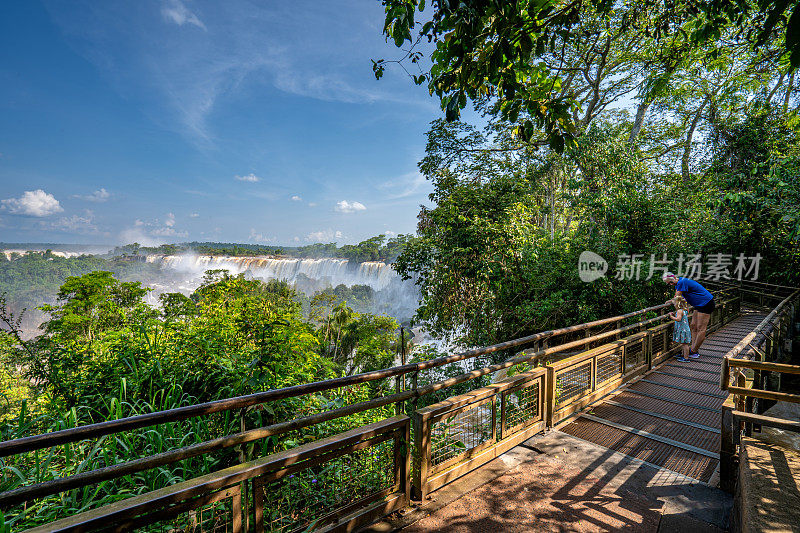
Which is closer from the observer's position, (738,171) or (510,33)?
(510,33)

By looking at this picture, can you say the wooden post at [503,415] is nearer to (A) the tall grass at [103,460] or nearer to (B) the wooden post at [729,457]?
(B) the wooden post at [729,457]

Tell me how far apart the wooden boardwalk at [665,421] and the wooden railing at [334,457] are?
30cm

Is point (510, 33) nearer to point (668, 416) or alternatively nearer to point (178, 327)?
point (668, 416)

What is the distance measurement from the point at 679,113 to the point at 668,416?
18825 millimetres

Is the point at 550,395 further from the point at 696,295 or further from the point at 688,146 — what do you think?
the point at 688,146

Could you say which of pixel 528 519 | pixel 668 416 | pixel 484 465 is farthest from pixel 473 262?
pixel 528 519

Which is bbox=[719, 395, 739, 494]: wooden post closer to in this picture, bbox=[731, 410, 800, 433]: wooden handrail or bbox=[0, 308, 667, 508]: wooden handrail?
bbox=[731, 410, 800, 433]: wooden handrail

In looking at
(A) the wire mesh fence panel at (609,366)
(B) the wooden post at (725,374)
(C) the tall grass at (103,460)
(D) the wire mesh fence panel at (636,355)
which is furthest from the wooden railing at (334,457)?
(D) the wire mesh fence panel at (636,355)

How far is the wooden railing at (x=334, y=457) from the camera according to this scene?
1451 mm

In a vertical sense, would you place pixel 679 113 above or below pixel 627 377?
above

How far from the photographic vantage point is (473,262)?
890 centimetres

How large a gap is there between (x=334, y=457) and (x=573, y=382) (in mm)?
3331

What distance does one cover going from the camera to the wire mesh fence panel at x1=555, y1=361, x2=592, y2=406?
4.01 metres

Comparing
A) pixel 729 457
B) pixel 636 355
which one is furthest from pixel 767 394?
pixel 636 355
